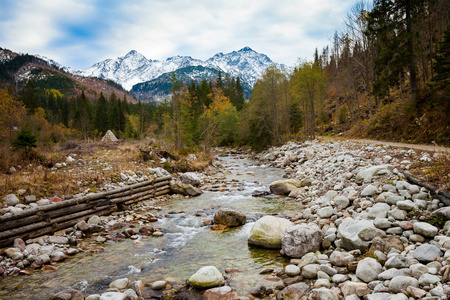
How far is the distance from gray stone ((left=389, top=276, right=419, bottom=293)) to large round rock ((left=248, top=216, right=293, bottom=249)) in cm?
303

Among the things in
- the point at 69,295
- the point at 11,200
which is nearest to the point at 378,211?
the point at 69,295

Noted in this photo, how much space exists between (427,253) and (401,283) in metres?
0.98

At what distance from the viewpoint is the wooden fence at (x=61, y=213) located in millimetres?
6427

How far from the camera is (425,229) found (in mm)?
4844

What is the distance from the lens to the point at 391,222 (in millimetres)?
5539

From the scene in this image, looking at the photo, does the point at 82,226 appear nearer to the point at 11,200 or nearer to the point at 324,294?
the point at 11,200

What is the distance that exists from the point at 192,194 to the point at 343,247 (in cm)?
909

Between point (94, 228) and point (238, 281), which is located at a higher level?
point (94, 228)

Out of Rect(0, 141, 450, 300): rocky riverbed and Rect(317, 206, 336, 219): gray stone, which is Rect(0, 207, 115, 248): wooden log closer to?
Rect(0, 141, 450, 300): rocky riverbed

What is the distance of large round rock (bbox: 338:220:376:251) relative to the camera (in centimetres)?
516

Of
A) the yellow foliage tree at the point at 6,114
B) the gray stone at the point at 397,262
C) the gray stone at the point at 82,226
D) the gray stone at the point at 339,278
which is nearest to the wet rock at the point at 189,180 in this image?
the gray stone at the point at 82,226

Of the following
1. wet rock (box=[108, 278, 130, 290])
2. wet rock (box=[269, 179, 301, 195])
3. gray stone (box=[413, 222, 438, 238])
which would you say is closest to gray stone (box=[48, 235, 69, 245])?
wet rock (box=[108, 278, 130, 290])

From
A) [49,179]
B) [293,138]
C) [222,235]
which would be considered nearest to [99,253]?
[222,235]

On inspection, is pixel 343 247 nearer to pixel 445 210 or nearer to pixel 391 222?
pixel 391 222
